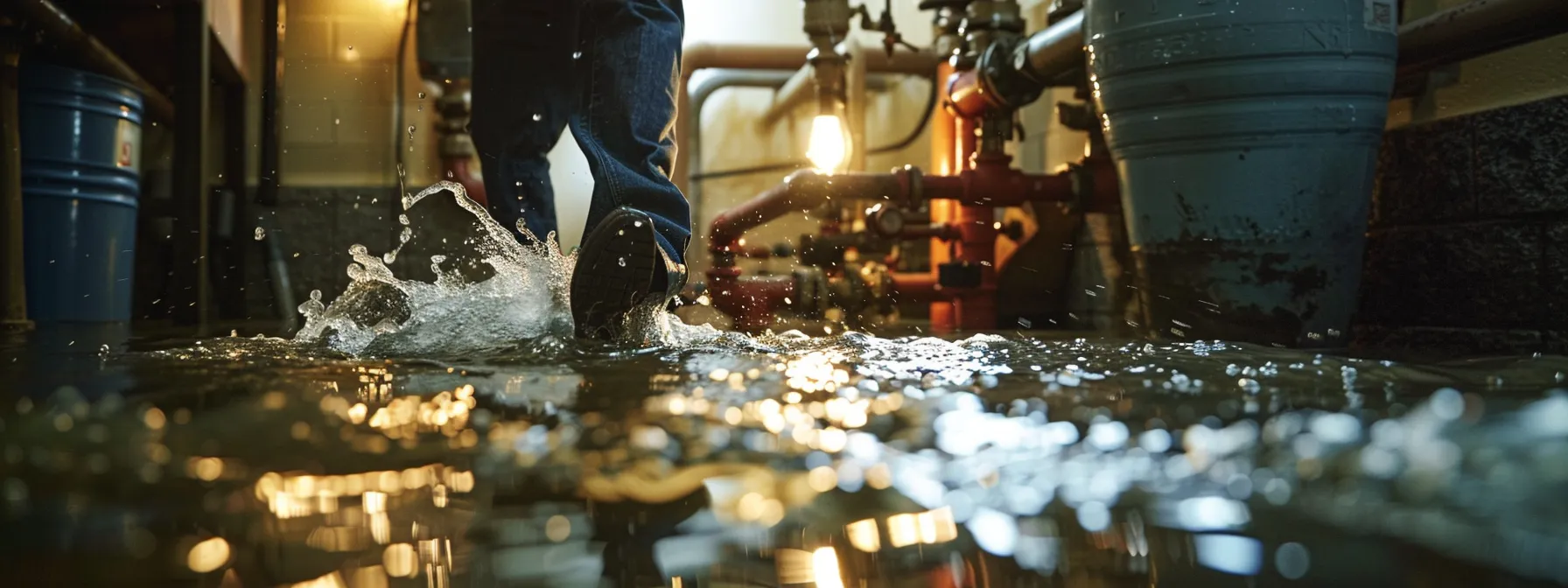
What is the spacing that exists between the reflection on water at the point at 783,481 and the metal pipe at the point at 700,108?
3.38 metres

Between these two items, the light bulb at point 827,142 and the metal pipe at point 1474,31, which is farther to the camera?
the light bulb at point 827,142

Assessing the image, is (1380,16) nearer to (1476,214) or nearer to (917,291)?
(1476,214)

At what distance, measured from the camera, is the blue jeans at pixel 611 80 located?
4.36ft

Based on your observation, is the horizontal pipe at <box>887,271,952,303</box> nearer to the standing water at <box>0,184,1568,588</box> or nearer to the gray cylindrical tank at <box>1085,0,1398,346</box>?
the gray cylindrical tank at <box>1085,0,1398,346</box>

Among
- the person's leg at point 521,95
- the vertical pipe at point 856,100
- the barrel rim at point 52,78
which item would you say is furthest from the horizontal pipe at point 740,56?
the person's leg at point 521,95

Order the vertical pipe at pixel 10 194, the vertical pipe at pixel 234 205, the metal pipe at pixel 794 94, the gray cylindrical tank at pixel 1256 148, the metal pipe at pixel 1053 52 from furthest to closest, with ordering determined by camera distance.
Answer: the metal pipe at pixel 794 94 → the vertical pipe at pixel 234 205 → the vertical pipe at pixel 10 194 → the metal pipe at pixel 1053 52 → the gray cylindrical tank at pixel 1256 148

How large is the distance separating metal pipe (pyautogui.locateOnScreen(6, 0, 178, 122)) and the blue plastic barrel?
4 cm

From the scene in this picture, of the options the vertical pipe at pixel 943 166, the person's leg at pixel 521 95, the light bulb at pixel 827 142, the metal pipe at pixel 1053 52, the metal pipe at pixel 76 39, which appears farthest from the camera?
the light bulb at pixel 827 142

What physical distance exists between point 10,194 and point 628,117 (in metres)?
1.67

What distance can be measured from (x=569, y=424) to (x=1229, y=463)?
36 cm

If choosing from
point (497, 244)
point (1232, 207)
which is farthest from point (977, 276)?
point (497, 244)

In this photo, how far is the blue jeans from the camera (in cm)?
133

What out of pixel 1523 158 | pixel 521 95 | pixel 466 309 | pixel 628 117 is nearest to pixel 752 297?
pixel 521 95

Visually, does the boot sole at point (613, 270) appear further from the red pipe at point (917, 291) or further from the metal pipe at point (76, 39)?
the metal pipe at point (76, 39)
